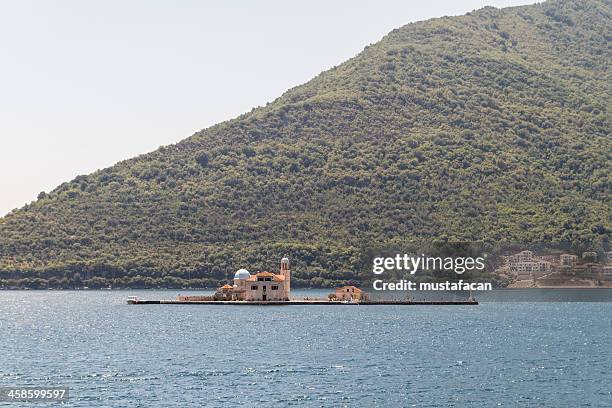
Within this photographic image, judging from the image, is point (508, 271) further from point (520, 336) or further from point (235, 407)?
point (235, 407)

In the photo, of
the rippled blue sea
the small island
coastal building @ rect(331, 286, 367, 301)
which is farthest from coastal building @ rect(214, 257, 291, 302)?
the rippled blue sea

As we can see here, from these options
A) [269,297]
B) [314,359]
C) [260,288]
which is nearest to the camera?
[314,359]

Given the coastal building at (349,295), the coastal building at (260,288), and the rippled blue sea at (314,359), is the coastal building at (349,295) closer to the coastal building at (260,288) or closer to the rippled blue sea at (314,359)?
the coastal building at (260,288)

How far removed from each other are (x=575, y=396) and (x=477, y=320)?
6774cm

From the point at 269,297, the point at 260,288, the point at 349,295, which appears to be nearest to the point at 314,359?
the point at 269,297

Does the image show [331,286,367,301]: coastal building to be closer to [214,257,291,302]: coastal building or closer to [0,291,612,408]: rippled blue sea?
[214,257,291,302]: coastal building

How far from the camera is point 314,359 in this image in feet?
306

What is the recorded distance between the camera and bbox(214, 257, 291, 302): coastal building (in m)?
181

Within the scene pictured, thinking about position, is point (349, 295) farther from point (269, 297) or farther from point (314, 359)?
point (314, 359)

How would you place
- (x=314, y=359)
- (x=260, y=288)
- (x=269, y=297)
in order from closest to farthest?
(x=314, y=359) < (x=269, y=297) < (x=260, y=288)

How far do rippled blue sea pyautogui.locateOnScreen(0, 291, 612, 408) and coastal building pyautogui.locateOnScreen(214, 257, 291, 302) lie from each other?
26.7 m

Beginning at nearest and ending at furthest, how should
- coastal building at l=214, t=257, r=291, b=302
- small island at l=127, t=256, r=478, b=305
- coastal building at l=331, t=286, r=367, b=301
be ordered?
small island at l=127, t=256, r=478, b=305 < coastal building at l=331, t=286, r=367, b=301 < coastal building at l=214, t=257, r=291, b=302

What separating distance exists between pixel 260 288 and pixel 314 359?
88.7 metres

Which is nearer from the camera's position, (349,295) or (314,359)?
(314,359)
